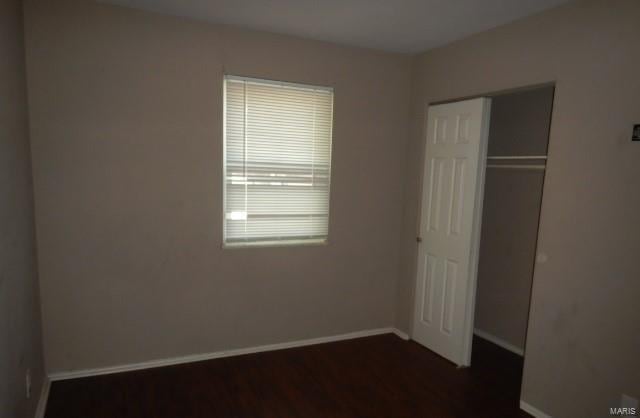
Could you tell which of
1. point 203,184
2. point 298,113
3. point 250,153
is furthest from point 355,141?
point 203,184

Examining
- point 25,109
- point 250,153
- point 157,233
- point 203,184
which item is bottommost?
point 157,233

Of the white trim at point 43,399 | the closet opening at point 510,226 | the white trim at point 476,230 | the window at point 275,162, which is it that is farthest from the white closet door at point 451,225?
the white trim at point 43,399

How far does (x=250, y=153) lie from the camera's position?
3.01m

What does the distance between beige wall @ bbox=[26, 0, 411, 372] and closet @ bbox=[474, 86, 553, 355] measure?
1.11 meters

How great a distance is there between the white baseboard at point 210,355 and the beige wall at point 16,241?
0.27 m

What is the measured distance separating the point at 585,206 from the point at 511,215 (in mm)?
1304

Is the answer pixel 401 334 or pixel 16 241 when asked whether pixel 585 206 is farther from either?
pixel 16 241

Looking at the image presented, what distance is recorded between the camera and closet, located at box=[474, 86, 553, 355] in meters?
3.25

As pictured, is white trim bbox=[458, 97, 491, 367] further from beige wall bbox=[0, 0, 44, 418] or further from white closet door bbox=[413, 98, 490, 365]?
beige wall bbox=[0, 0, 44, 418]

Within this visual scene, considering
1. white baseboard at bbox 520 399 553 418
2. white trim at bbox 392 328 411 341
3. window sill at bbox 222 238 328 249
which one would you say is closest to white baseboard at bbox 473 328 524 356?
white trim at bbox 392 328 411 341

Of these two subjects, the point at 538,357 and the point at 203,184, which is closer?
the point at 538,357

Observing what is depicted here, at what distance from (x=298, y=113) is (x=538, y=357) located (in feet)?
8.26

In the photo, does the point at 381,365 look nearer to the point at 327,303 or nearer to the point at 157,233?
the point at 327,303

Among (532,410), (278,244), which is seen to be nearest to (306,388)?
(278,244)
